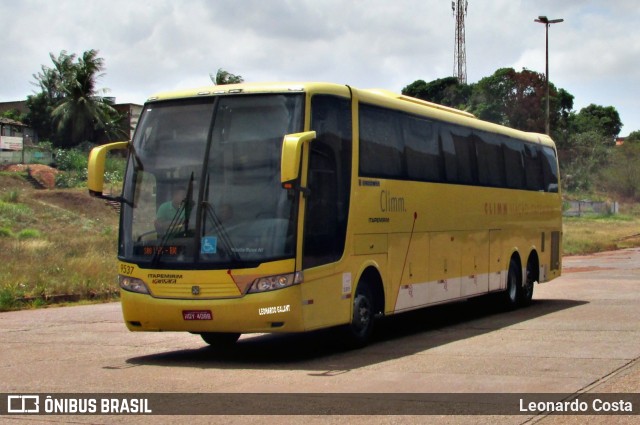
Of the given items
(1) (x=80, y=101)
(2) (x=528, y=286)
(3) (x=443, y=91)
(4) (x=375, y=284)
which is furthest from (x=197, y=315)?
(3) (x=443, y=91)

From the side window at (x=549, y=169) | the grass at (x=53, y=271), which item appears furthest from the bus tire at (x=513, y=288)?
the grass at (x=53, y=271)

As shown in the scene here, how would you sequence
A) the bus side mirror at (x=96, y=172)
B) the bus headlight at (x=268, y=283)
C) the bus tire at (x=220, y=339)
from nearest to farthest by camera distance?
the bus headlight at (x=268, y=283) → the bus side mirror at (x=96, y=172) → the bus tire at (x=220, y=339)

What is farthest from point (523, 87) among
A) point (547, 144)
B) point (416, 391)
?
point (416, 391)

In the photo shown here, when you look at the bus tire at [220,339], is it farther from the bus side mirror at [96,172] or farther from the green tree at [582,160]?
the green tree at [582,160]

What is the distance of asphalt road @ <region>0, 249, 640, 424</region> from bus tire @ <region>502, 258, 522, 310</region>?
0.91 metres

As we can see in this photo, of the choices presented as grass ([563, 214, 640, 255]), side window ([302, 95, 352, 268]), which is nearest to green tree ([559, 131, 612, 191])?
grass ([563, 214, 640, 255])

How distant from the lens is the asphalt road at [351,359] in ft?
32.9

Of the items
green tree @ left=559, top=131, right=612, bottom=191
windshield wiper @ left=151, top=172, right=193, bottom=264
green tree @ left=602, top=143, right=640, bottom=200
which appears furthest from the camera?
green tree @ left=602, top=143, right=640, bottom=200

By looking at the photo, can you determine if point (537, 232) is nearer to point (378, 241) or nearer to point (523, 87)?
point (378, 241)

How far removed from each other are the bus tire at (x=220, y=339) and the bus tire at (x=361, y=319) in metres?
1.68

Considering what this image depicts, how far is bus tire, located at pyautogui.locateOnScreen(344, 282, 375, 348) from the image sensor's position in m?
13.5

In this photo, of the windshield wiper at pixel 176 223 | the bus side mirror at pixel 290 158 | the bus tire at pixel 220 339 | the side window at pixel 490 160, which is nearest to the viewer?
the bus side mirror at pixel 290 158

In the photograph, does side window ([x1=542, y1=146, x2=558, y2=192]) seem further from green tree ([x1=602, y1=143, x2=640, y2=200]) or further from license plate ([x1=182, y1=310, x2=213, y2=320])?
green tree ([x1=602, y1=143, x2=640, y2=200])

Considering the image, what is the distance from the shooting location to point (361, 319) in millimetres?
13695
